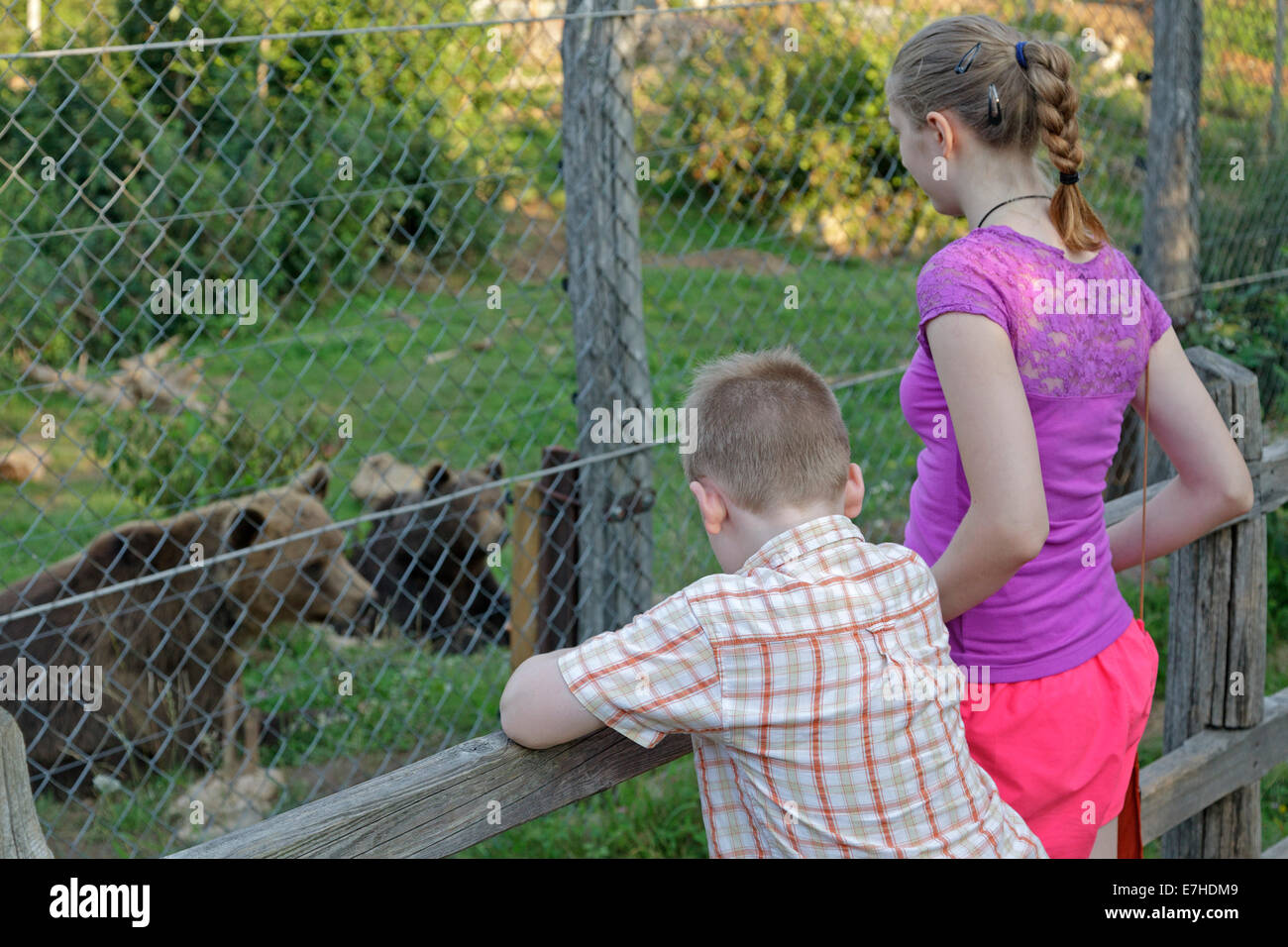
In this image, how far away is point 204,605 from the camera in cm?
404

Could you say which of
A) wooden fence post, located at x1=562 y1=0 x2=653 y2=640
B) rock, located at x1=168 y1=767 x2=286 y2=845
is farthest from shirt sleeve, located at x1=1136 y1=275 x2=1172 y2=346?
rock, located at x1=168 y1=767 x2=286 y2=845

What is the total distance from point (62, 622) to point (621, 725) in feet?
10.0

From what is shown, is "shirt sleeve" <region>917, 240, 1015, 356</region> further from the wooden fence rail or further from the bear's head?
the bear's head

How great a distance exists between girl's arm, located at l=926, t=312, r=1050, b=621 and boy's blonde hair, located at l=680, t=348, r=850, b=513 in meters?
0.16

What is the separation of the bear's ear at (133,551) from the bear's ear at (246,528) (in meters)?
0.17

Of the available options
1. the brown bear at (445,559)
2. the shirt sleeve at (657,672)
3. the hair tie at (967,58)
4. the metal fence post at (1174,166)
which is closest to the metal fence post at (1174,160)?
the metal fence post at (1174,166)

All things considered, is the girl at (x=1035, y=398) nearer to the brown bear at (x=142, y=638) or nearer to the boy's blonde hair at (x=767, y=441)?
the boy's blonde hair at (x=767, y=441)

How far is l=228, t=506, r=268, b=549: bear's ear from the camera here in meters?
3.90

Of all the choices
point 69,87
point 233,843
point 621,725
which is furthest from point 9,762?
point 69,87

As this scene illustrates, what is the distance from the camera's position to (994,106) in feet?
5.52

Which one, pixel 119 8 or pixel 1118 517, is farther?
pixel 119 8

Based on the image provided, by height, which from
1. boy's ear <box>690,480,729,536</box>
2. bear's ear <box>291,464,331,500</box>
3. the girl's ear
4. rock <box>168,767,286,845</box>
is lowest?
rock <box>168,767,286,845</box>
